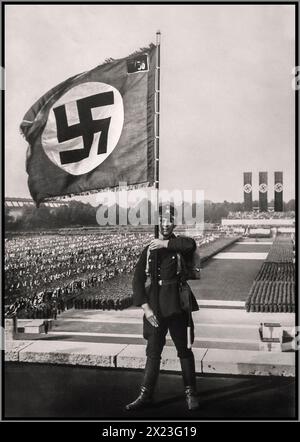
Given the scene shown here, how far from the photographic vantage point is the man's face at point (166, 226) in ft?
16.9

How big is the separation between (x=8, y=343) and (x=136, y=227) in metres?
2.07

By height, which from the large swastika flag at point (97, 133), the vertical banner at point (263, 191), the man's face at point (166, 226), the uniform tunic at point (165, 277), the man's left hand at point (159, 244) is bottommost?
the uniform tunic at point (165, 277)

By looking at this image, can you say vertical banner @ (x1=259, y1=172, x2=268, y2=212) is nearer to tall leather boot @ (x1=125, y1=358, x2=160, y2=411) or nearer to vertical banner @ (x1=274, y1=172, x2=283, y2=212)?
vertical banner @ (x1=274, y1=172, x2=283, y2=212)

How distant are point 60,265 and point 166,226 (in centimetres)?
202

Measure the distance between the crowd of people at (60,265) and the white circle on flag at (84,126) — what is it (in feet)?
4.06

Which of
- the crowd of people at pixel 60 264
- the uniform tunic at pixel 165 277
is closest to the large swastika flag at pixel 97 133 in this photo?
the uniform tunic at pixel 165 277

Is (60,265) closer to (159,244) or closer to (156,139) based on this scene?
(159,244)

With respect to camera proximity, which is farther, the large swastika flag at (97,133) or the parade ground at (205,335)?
the parade ground at (205,335)

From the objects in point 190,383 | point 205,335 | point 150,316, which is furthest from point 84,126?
point 190,383

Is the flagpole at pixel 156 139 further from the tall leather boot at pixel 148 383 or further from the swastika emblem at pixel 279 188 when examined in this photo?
the swastika emblem at pixel 279 188

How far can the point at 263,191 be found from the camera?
5.78 m

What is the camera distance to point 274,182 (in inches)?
229

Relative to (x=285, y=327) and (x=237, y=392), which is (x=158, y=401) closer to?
(x=237, y=392)
